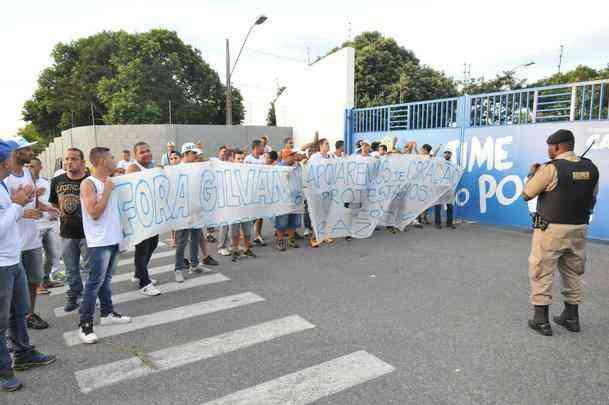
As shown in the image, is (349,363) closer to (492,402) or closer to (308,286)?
(492,402)

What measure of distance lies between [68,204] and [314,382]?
3.44 metres

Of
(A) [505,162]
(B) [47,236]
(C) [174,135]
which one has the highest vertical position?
(C) [174,135]

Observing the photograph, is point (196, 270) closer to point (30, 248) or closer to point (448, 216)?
point (30, 248)

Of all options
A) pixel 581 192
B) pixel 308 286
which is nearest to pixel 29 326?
pixel 308 286

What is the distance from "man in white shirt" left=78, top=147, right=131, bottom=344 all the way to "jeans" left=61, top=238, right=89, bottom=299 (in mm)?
824

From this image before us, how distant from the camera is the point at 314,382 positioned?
3.37 meters

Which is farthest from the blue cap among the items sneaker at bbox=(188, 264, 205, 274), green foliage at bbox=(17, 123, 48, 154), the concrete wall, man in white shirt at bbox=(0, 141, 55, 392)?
green foliage at bbox=(17, 123, 48, 154)

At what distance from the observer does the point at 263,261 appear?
23.9 ft

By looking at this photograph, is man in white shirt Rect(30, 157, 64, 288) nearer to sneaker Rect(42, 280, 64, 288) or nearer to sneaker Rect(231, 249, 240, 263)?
sneaker Rect(42, 280, 64, 288)

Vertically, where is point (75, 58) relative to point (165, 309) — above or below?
above

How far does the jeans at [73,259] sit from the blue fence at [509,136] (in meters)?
9.14

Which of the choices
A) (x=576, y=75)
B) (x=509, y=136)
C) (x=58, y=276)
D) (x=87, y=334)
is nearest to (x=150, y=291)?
(x=87, y=334)

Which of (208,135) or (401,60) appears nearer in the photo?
(208,135)

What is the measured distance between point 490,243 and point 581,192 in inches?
181
